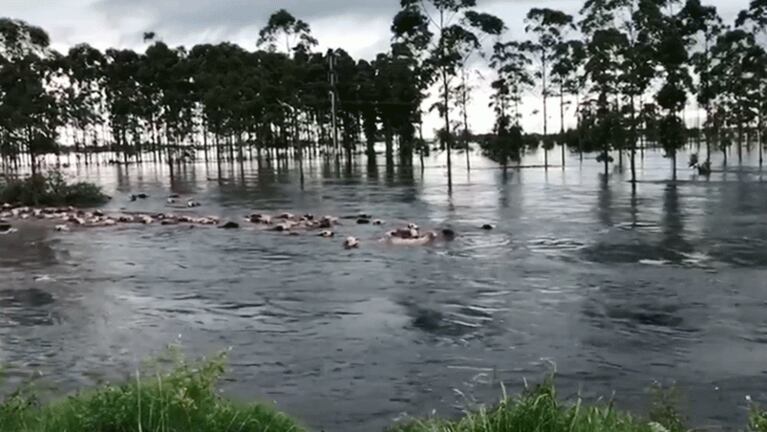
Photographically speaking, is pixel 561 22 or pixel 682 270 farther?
pixel 561 22

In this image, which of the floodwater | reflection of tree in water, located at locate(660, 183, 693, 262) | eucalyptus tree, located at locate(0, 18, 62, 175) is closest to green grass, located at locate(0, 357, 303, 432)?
the floodwater

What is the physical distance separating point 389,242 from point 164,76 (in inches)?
2688

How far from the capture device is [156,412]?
16.0 feet

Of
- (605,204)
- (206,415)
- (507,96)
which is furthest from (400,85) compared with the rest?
(206,415)

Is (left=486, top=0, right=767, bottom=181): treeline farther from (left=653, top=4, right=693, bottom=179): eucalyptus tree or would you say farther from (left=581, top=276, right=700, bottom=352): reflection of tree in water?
(left=581, top=276, right=700, bottom=352): reflection of tree in water

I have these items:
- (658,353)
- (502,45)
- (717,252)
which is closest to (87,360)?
(658,353)

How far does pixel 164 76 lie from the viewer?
80750 mm

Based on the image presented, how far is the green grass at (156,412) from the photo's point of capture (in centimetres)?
481

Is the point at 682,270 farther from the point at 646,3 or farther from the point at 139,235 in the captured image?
the point at 646,3

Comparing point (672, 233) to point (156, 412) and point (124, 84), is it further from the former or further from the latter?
point (124, 84)

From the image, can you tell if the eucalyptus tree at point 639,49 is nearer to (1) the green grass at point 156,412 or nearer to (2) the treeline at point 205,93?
(2) the treeline at point 205,93

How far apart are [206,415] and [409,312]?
5.80 m

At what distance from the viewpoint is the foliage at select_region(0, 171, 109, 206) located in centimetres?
3197

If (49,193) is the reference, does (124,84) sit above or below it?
above
